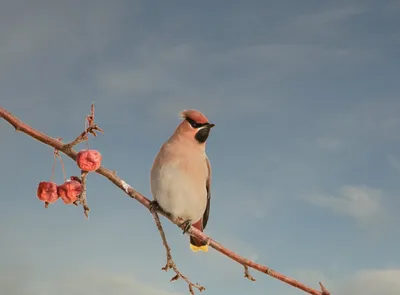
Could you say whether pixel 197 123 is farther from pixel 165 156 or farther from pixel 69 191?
pixel 69 191

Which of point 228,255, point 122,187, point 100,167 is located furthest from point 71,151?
point 228,255

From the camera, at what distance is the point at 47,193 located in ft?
10.4

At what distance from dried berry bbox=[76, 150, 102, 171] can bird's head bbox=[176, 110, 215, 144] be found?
161 cm

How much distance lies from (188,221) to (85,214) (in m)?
1.80

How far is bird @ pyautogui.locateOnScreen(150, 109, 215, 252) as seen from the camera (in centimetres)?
451

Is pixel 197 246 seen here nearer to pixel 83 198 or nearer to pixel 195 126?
pixel 195 126

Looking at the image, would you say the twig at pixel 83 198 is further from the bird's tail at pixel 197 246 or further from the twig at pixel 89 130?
the bird's tail at pixel 197 246

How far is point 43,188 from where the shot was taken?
3.21 metres

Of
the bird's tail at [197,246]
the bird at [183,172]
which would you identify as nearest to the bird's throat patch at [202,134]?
the bird at [183,172]

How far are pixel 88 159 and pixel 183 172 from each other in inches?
76.4

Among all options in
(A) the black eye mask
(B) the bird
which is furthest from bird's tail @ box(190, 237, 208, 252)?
(A) the black eye mask

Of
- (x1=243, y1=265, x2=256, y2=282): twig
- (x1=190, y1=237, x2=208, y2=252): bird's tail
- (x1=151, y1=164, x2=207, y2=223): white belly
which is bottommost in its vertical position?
(x1=243, y1=265, x2=256, y2=282): twig

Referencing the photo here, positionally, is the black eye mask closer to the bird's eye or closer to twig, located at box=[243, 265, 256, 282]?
the bird's eye

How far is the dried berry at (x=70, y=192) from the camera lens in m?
3.07
